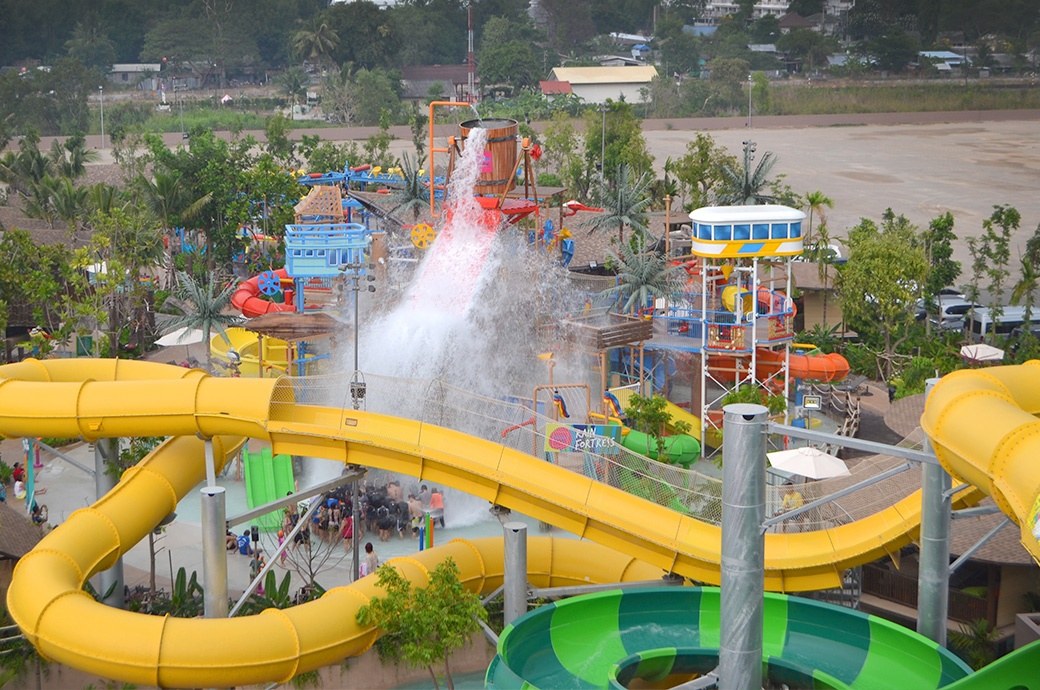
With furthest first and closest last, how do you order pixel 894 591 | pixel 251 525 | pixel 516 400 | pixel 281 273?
1. pixel 281 273
2. pixel 516 400
3. pixel 251 525
4. pixel 894 591

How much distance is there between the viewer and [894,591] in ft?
82.1

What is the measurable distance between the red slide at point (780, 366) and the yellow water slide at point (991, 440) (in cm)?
1418

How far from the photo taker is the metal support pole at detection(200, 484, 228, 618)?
2211 centimetres

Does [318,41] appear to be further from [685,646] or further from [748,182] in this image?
[685,646]

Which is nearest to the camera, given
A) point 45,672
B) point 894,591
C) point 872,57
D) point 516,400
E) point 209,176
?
point 45,672

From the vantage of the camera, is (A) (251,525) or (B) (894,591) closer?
(B) (894,591)

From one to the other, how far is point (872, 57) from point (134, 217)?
302 ft

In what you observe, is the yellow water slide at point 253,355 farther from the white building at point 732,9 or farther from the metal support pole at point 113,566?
the white building at point 732,9

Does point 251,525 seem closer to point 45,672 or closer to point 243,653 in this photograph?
point 45,672

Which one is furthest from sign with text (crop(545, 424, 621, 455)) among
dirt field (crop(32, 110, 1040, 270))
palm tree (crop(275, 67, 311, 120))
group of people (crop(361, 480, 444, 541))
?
palm tree (crop(275, 67, 311, 120))

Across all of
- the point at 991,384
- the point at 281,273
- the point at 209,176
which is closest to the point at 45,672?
the point at 991,384

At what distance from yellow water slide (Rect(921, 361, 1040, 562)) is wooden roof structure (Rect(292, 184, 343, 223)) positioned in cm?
2639

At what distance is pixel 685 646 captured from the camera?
A: 2173 centimetres

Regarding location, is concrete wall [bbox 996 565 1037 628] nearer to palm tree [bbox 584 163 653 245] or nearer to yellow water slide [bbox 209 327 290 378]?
yellow water slide [bbox 209 327 290 378]
